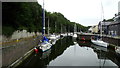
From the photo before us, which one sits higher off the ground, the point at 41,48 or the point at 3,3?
the point at 3,3

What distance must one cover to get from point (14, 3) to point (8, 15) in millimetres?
2357

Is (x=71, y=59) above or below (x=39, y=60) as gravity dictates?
below

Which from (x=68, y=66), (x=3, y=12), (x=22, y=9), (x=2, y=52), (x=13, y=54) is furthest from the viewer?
(x=22, y=9)

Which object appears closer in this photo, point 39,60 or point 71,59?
point 39,60

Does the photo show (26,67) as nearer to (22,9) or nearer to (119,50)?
(22,9)

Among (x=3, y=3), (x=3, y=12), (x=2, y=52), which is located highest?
(x=3, y=3)

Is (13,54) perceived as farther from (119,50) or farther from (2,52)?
(119,50)

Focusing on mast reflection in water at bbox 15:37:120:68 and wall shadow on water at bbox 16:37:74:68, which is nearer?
→ wall shadow on water at bbox 16:37:74:68

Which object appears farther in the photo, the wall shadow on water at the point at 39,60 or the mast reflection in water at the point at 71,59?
the mast reflection in water at the point at 71,59

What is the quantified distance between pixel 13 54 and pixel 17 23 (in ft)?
31.9

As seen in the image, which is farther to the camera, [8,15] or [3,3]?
[8,15]

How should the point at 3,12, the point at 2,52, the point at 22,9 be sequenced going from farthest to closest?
1. the point at 22,9
2. the point at 3,12
3. the point at 2,52

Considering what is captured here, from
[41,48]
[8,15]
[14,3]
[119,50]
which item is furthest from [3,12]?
[119,50]

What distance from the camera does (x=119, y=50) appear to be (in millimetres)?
19156
